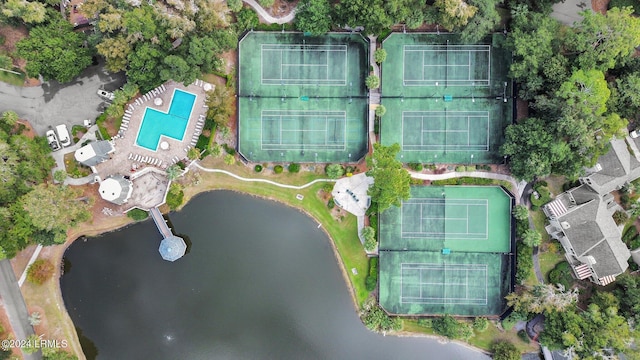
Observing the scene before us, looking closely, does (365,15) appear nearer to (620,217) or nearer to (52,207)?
(620,217)

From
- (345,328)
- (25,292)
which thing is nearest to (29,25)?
(25,292)

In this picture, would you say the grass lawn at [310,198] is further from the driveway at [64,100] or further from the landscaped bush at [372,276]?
the driveway at [64,100]

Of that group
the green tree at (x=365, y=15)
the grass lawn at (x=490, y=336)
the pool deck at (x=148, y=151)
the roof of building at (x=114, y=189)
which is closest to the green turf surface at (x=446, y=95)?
the green tree at (x=365, y=15)

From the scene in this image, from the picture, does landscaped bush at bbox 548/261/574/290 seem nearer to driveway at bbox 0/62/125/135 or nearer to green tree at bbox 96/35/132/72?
green tree at bbox 96/35/132/72

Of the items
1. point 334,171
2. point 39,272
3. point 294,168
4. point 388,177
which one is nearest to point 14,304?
point 39,272

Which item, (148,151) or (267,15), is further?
(148,151)

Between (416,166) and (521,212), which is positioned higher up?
(416,166)

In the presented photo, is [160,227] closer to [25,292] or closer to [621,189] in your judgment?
[25,292]

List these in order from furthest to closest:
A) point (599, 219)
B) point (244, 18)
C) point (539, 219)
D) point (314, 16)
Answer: point (539, 219), point (244, 18), point (599, 219), point (314, 16)
